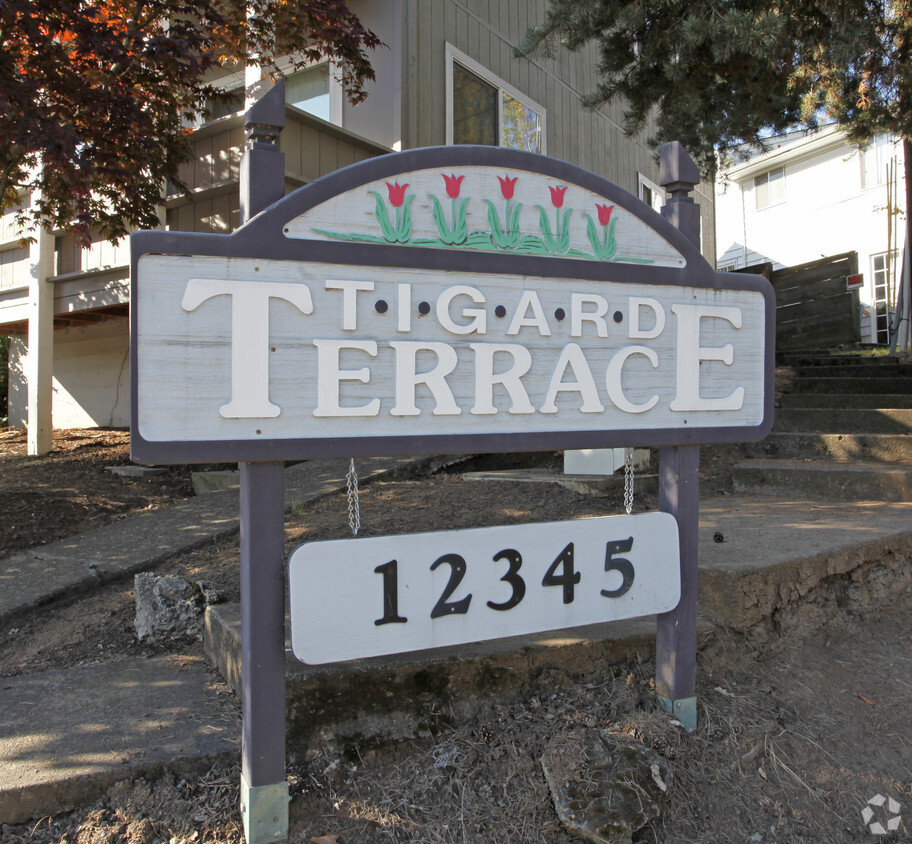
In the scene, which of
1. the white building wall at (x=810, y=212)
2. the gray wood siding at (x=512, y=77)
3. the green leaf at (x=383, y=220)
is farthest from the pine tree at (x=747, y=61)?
the white building wall at (x=810, y=212)

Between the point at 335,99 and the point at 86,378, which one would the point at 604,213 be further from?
the point at 86,378

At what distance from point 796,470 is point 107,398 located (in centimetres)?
1051

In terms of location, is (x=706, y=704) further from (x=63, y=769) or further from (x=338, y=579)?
(x=63, y=769)

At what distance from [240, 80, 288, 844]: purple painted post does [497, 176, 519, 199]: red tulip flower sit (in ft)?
2.11

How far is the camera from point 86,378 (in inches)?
468

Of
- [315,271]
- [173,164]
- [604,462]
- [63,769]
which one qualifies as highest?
[173,164]

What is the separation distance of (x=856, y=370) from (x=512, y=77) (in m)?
5.56

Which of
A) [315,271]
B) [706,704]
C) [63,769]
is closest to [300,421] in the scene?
[315,271]

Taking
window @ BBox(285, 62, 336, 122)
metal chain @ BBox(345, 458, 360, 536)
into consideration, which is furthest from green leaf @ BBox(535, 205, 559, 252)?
window @ BBox(285, 62, 336, 122)

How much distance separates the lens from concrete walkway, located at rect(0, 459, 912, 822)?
2.05 m

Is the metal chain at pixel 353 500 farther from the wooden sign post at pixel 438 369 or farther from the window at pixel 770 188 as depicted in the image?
the window at pixel 770 188

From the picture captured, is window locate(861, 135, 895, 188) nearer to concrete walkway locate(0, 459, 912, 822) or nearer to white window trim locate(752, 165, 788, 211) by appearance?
white window trim locate(752, 165, 788, 211)

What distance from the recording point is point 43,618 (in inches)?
143

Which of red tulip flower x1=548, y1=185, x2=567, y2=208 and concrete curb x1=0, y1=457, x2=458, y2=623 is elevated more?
red tulip flower x1=548, y1=185, x2=567, y2=208
